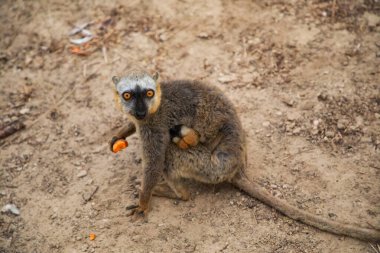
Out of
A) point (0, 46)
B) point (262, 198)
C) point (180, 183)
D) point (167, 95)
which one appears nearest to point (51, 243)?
point (180, 183)

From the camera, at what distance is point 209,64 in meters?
8.27

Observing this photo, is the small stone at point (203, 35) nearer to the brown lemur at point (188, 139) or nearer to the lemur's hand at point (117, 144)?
the brown lemur at point (188, 139)

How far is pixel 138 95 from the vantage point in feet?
19.0

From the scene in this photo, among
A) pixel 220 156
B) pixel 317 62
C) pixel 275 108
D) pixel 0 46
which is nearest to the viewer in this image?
pixel 220 156

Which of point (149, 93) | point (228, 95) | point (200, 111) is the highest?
point (149, 93)

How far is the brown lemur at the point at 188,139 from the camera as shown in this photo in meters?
6.05

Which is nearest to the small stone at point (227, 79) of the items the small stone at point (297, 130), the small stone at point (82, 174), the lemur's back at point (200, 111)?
the small stone at point (297, 130)

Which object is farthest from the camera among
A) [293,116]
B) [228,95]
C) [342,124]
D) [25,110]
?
[25,110]

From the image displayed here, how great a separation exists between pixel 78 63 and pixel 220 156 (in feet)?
14.0

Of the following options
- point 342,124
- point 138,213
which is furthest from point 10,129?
point 342,124

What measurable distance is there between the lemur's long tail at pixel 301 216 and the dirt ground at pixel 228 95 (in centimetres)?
12

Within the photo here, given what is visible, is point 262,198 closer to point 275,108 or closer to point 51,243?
point 275,108

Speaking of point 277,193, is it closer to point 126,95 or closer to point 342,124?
point 342,124

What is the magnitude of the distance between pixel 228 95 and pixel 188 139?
2068mm
